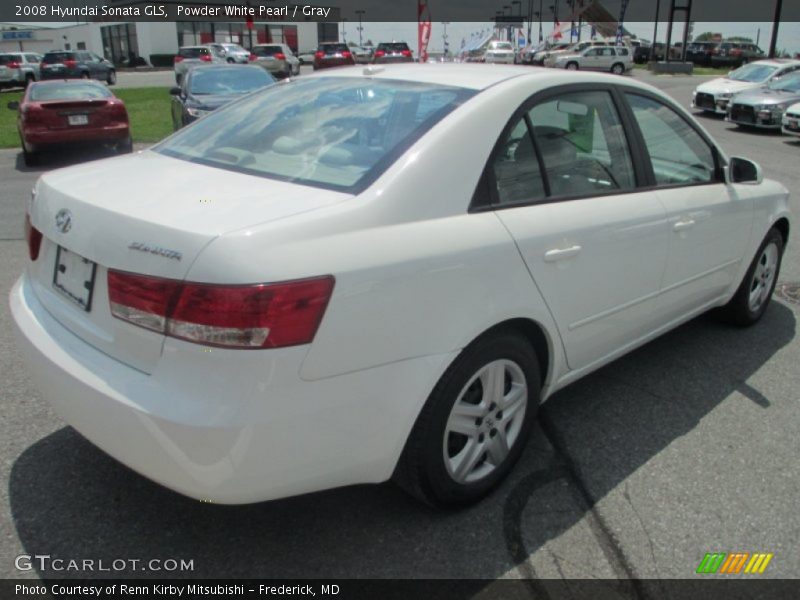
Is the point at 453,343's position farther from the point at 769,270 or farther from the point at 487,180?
the point at 769,270

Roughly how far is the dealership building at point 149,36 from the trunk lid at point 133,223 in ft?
209

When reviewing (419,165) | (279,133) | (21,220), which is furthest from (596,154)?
(21,220)

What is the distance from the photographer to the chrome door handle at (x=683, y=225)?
352 centimetres

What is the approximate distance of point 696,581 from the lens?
2463 millimetres

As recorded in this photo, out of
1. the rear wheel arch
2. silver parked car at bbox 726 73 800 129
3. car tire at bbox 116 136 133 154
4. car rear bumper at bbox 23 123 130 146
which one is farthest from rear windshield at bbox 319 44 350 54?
the rear wheel arch

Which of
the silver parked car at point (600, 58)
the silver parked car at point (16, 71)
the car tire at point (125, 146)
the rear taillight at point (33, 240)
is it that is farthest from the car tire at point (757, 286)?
the silver parked car at point (600, 58)

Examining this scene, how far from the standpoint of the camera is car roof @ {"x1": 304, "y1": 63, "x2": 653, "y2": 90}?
3018mm

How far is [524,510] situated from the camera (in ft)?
9.23

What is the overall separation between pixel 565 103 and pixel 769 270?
254 centimetres

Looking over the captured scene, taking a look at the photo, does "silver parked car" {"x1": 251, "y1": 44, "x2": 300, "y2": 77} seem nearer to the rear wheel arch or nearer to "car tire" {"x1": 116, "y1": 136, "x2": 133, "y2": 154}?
"car tire" {"x1": 116, "y1": 136, "x2": 133, "y2": 154}

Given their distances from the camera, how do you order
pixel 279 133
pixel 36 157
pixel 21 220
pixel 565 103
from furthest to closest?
pixel 36 157 → pixel 21 220 → pixel 565 103 → pixel 279 133

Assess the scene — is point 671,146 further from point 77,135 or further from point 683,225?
point 77,135

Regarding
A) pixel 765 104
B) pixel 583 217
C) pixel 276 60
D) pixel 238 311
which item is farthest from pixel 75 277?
pixel 276 60

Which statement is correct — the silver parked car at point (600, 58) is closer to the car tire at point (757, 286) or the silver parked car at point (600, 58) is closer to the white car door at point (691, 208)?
the car tire at point (757, 286)
